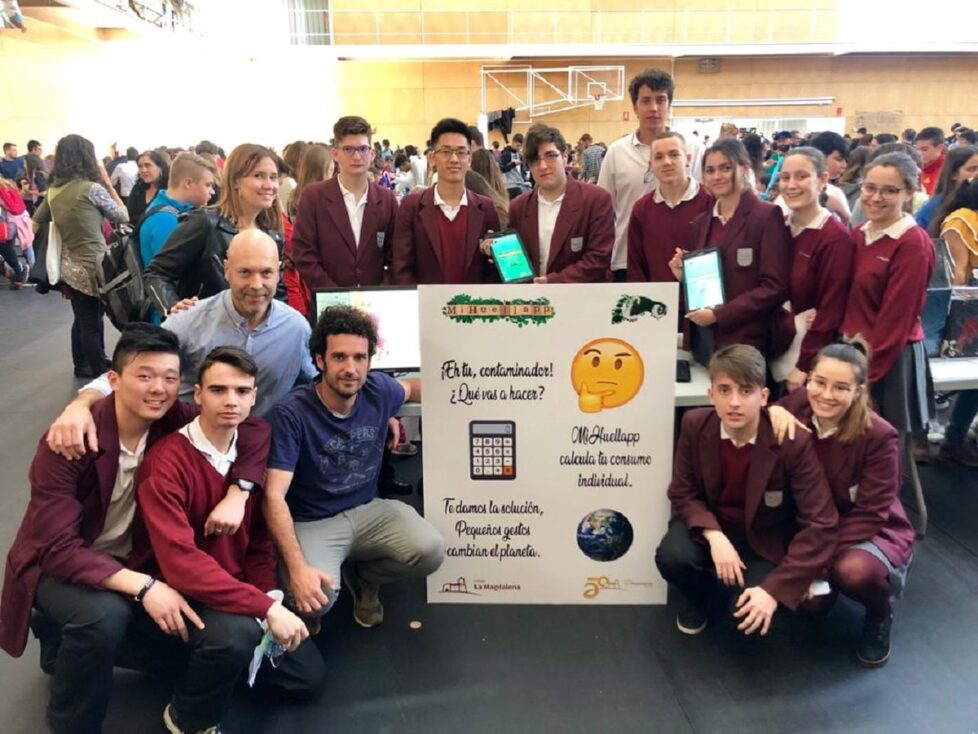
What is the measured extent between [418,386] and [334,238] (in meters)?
1.03

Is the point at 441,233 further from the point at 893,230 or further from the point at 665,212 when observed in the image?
the point at 893,230

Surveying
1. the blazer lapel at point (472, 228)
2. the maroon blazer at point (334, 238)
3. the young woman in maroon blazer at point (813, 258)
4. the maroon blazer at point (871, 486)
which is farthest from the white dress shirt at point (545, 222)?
the maroon blazer at point (871, 486)

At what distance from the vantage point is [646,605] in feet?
8.75

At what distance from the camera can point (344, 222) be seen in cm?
331

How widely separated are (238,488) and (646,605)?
1545mm

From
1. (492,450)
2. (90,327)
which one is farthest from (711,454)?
(90,327)

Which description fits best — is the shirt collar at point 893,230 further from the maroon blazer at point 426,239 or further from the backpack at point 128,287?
the backpack at point 128,287

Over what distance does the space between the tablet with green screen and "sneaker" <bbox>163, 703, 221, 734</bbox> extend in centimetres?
199

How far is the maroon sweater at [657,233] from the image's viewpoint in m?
3.13

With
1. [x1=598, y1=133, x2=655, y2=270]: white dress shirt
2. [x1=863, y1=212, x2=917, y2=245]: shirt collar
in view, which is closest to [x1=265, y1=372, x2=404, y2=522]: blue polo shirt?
[x1=598, y1=133, x2=655, y2=270]: white dress shirt

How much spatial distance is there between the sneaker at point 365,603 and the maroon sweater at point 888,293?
A: 6.85 ft

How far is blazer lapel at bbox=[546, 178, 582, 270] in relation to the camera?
3.16 m

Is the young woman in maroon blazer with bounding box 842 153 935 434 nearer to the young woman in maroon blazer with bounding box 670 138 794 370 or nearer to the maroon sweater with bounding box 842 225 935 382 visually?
the maroon sweater with bounding box 842 225 935 382

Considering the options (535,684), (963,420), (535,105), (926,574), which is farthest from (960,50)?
(535,684)
